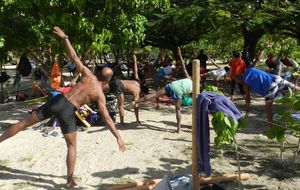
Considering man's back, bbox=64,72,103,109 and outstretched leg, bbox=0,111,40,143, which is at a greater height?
man's back, bbox=64,72,103,109

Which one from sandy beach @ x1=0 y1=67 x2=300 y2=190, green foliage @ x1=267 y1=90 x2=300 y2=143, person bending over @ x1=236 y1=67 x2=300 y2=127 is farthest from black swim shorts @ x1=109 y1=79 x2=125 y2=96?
green foliage @ x1=267 y1=90 x2=300 y2=143

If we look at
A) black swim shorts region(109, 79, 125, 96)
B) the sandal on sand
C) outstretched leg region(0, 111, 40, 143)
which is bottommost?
the sandal on sand

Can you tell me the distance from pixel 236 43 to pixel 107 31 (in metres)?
23.1

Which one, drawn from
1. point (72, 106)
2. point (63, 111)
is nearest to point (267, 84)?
point (72, 106)

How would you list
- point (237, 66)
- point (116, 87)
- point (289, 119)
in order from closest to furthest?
point (289, 119) < point (116, 87) < point (237, 66)

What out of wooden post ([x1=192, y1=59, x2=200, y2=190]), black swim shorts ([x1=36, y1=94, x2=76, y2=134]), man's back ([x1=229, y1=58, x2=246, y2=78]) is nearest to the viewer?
wooden post ([x1=192, y1=59, x2=200, y2=190])

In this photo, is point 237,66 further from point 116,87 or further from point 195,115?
point 195,115

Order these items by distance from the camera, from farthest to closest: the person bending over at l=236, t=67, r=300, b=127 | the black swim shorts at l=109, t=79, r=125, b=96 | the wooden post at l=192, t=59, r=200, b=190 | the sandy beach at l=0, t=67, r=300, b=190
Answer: the black swim shorts at l=109, t=79, r=125, b=96 < the person bending over at l=236, t=67, r=300, b=127 < the sandy beach at l=0, t=67, r=300, b=190 < the wooden post at l=192, t=59, r=200, b=190

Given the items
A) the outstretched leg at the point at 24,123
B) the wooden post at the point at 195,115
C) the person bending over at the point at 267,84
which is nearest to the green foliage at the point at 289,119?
the wooden post at the point at 195,115

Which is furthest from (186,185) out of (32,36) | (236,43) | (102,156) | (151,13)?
(236,43)

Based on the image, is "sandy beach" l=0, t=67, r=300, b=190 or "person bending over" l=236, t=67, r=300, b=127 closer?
"sandy beach" l=0, t=67, r=300, b=190

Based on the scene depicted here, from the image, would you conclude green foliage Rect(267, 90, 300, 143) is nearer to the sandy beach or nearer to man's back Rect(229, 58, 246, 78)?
the sandy beach

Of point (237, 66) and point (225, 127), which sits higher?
point (237, 66)

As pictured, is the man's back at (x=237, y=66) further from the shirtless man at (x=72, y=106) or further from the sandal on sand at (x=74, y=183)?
the sandal on sand at (x=74, y=183)
